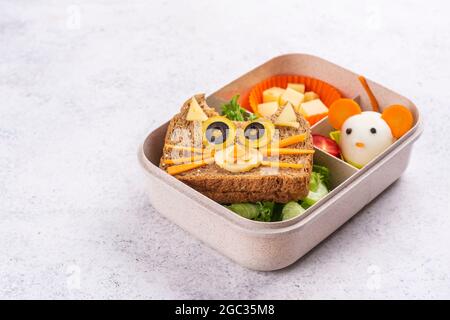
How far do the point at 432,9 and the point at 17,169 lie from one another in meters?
2.44

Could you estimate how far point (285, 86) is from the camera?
335cm

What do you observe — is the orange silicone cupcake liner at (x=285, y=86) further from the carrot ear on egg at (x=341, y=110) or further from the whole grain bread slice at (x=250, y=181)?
the whole grain bread slice at (x=250, y=181)

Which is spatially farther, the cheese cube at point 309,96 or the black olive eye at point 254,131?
the cheese cube at point 309,96

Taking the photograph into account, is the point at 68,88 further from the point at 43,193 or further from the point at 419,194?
the point at 419,194

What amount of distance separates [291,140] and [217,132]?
0.27 meters

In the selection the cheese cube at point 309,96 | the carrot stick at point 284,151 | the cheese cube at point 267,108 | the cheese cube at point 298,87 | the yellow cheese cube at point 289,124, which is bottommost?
the cheese cube at point 267,108

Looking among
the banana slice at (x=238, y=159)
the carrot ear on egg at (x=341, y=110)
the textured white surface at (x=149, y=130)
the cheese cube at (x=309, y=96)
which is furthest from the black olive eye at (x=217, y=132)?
the cheese cube at (x=309, y=96)

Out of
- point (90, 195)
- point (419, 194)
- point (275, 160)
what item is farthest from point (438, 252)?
point (90, 195)

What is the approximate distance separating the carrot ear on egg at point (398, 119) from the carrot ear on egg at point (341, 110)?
4.8 inches

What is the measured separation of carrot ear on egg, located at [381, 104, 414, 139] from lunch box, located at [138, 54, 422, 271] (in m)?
0.04

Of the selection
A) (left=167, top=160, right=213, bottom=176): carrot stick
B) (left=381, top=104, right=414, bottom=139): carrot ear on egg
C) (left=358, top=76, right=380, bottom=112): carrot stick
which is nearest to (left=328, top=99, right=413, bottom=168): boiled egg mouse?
(left=381, top=104, right=414, bottom=139): carrot ear on egg

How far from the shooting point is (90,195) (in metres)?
3.01

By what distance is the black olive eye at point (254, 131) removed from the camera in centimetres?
273

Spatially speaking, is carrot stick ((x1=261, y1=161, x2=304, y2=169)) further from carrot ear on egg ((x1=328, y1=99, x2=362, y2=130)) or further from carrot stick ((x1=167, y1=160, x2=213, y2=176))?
carrot ear on egg ((x1=328, y1=99, x2=362, y2=130))
